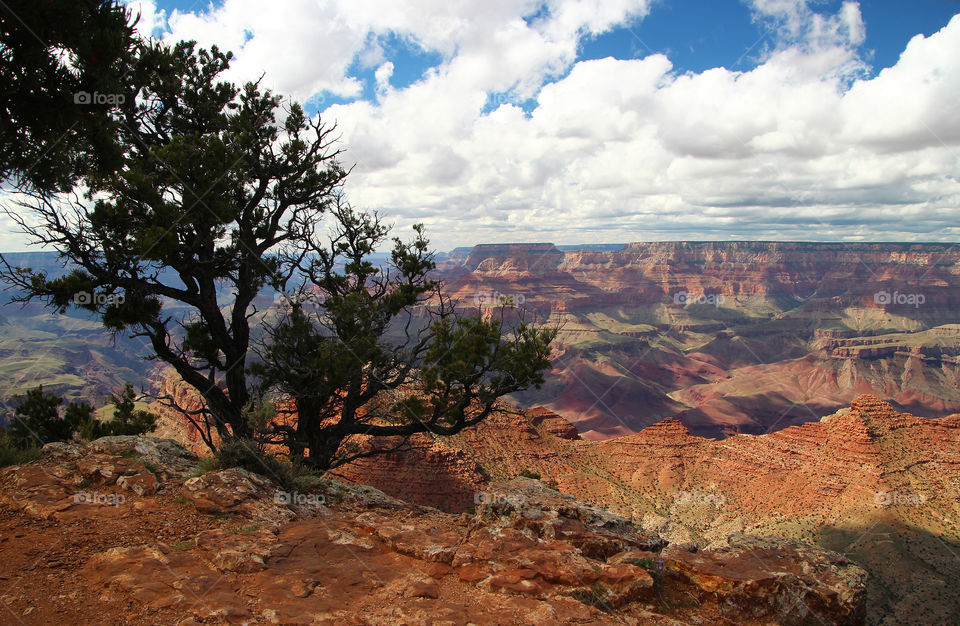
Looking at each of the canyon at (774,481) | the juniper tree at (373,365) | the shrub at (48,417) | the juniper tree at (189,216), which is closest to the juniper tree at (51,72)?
the juniper tree at (189,216)

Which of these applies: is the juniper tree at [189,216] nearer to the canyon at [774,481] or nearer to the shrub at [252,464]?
the shrub at [252,464]

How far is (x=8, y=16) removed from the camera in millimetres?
6406

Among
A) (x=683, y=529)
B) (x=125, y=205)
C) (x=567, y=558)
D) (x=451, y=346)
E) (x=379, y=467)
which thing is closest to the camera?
(x=567, y=558)

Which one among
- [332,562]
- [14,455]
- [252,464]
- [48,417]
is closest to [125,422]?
[48,417]

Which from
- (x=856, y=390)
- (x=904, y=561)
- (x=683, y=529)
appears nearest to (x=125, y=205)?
(x=683, y=529)

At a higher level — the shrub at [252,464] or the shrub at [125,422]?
the shrub at [252,464]

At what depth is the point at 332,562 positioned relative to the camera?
6.94 metres

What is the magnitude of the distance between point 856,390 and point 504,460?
163m

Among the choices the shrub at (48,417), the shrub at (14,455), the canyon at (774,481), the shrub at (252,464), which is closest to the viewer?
the shrub at (14,455)

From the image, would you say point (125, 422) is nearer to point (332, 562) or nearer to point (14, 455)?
point (14, 455)

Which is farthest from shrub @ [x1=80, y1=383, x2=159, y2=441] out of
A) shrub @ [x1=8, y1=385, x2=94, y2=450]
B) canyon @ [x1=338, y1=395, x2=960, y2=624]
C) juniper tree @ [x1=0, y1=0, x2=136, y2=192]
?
canyon @ [x1=338, y1=395, x2=960, y2=624]

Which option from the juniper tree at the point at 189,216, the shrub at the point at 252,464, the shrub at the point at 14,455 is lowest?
the shrub at the point at 252,464

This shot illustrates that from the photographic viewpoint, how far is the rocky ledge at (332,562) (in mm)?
5574

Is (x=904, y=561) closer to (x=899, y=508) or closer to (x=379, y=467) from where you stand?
(x=899, y=508)
